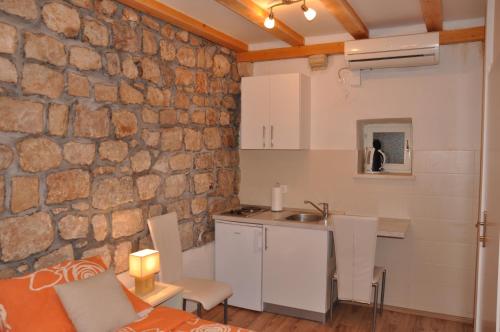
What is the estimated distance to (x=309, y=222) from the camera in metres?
3.80

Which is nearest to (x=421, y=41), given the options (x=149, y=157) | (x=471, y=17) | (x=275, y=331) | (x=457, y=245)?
(x=471, y=17)

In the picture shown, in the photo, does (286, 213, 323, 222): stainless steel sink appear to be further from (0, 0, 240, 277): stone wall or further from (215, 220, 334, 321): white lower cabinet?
(0, 0, 240, 277): stone wall

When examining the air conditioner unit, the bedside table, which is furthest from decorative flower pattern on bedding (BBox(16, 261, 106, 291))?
the air conditioner unit

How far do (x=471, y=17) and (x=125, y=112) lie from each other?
9.76 feet

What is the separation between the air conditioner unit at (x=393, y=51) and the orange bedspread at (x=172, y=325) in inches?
103

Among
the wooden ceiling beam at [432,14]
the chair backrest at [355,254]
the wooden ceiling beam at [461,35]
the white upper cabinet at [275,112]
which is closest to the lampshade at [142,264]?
the chair backrest at [355,254]

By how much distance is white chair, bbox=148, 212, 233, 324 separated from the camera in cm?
309

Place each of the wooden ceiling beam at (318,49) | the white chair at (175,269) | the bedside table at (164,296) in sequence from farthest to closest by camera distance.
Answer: the wooden ceiling beam at (318,49)
the white chair at (175,269)
the bedside table at (164,296)

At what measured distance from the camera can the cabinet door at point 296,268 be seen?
11.8 feet

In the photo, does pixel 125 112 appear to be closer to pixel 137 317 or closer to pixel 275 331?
pixel 137 317

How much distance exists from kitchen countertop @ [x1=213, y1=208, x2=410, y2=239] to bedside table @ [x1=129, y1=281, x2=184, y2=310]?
3.76 feet

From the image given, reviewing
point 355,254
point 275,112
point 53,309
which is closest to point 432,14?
point 275,112

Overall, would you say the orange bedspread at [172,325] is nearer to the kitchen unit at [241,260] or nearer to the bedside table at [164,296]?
the bedside table at [164,296]

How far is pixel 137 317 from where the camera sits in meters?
2.32
